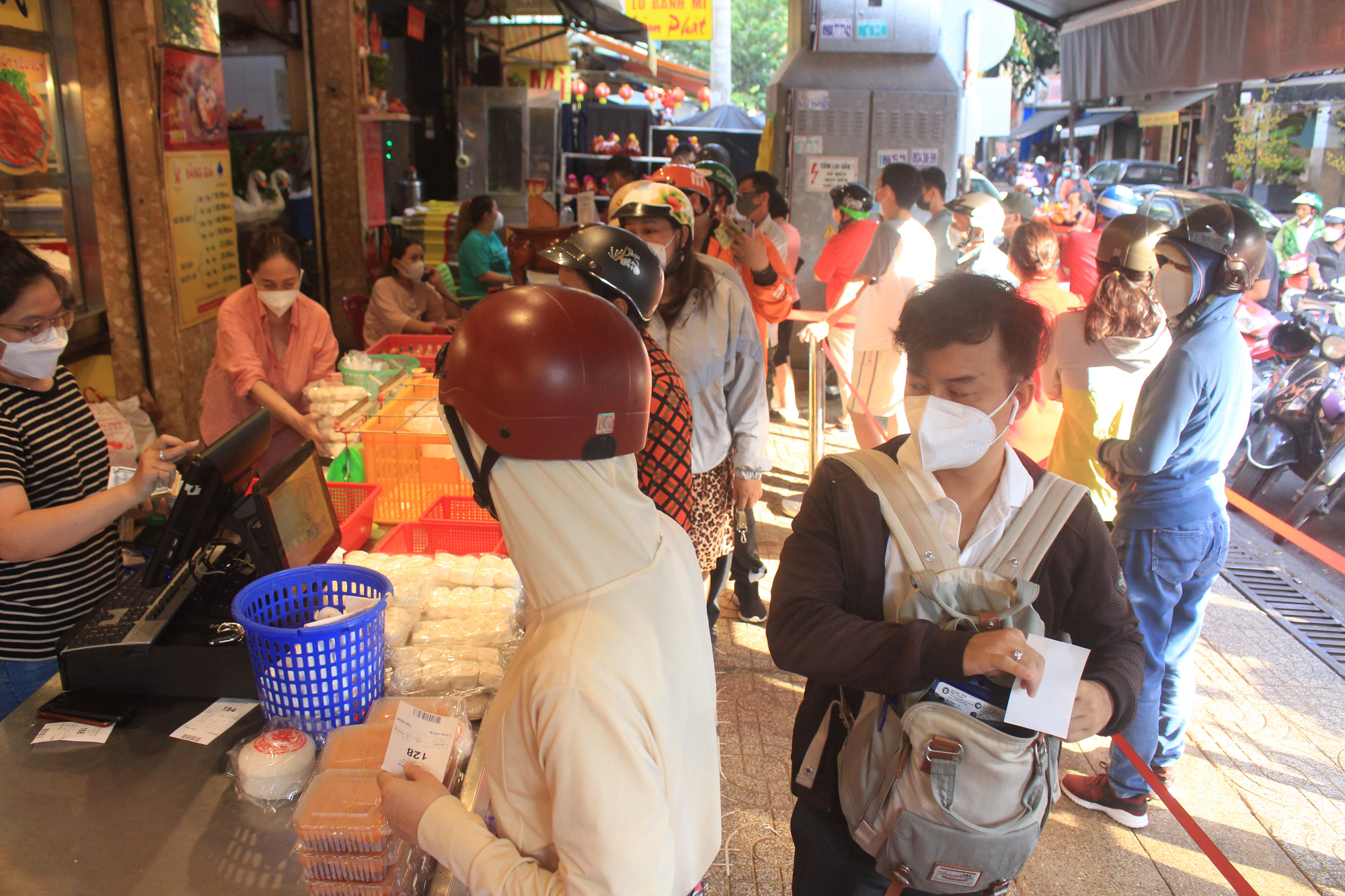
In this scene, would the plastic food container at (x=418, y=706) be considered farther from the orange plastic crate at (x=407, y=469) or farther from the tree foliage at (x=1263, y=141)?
the tree foliage at (x=1263, y=141)

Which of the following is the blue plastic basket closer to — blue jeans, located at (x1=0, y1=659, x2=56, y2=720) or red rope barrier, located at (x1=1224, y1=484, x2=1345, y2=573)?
blue jeans, located at (x1=0, y1=659, x2=56, y2=720)

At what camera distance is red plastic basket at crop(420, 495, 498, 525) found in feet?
10.4

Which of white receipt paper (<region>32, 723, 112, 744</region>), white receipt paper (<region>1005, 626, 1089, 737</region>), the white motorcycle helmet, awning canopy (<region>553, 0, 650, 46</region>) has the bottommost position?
white receipt paper (<region>32, 723, 112, 744</region>)

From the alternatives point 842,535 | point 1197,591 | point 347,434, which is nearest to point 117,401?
point 347,434

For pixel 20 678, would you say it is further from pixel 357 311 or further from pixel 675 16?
pixel 675 16

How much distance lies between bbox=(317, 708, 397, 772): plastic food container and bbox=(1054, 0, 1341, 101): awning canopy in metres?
4.79

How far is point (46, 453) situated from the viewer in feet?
7.64

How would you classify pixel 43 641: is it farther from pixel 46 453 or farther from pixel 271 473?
pixel 271 473

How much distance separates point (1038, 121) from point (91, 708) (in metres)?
38.1

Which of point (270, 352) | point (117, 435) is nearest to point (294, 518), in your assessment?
point (270, 352)

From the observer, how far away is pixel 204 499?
197 cm

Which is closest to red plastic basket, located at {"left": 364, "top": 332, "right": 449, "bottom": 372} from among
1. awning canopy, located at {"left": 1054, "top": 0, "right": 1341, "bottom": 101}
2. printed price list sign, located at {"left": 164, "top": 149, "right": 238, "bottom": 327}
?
printed price list sign, located at {"left": 164, "top": 149, "right": 238, "bottom": 327}

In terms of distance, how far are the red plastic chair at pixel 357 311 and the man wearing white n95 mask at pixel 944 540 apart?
5.42 metres

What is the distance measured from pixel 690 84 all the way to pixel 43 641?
79.8 feet
